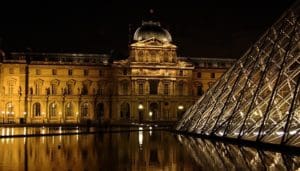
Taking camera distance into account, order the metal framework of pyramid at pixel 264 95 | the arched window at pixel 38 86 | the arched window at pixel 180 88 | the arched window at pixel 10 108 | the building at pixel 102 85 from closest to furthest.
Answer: the metal framework of pyramid at pixel 264 95
the arched window at pixel 10 108
the building at pixel 102 85
the arched window at pixel 38 86
the arched window at pixel 180 88

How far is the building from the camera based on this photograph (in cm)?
7706

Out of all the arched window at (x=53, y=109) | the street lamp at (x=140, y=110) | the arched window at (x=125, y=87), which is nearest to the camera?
the arched window at (x=53, y=109)

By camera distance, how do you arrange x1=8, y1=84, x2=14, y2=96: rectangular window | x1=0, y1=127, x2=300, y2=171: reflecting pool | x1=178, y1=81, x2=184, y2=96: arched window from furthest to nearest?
1. x1=178, y1=81, x2=184, y2=96: arched window
2. x1=8, y1=84, x2=14, y2=96: rectangular window
3. x1=0, y1=127, x2=300, y2=171: reflecting pool

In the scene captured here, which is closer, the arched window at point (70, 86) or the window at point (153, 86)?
the window at point (153, 86)

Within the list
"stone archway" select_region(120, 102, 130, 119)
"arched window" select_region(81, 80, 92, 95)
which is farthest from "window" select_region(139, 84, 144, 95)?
"arched window" select_region(81, 80, 92, 95)

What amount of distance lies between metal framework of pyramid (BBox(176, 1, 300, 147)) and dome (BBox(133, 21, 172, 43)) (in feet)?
141

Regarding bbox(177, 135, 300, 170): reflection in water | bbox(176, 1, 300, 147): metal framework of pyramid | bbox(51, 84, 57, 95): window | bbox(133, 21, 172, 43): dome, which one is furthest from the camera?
bbox(133, 21, 172, 43): dome

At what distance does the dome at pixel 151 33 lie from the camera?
261ft

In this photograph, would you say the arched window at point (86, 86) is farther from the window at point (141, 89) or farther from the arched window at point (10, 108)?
the arched window at point (10, 108)

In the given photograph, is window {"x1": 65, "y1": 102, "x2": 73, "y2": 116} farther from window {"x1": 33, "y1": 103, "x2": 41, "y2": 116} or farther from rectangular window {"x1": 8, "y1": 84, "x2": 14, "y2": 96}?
rectangular window {"x1": 8, "y1": 84, "x2": 14, "y2": 96}

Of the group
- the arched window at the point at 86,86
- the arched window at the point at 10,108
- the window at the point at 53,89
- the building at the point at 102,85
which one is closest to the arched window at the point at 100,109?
the building at the point at 102,85

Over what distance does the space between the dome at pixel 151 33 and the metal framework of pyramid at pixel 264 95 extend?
42.9 metres

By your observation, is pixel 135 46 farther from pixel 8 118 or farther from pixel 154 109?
pixel 8 118

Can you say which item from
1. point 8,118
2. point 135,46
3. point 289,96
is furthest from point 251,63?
point 8,118
